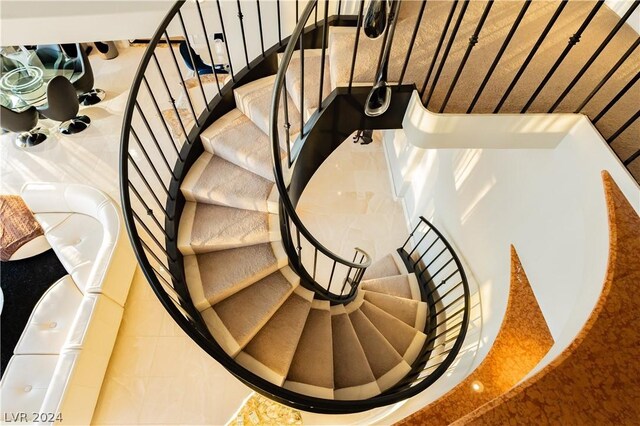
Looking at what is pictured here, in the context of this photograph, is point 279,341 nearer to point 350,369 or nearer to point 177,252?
point 350,369

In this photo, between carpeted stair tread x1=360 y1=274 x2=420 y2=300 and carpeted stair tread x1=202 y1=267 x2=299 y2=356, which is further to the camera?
carpeted stair tread x1=360 y1=274 x2=420 y2=300

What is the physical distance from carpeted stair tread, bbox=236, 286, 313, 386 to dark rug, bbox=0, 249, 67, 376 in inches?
105

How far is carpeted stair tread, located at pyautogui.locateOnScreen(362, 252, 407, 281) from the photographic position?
4543 millimetres

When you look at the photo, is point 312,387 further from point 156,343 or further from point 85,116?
point 85,116

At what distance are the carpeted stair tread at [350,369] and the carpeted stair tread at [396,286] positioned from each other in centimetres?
96

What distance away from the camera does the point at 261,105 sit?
287cm

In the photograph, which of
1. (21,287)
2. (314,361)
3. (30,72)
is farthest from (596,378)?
(30,72)

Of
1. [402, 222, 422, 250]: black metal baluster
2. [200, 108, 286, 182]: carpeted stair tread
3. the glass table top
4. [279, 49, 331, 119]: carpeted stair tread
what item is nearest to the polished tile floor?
[402, 222, 422, 250]: black metal baluster

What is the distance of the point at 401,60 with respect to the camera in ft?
7.78

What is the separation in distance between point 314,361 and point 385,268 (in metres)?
2.00

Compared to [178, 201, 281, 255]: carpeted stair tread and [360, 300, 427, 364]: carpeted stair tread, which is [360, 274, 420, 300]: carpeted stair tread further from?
[178, 201, 281, 255]: carpeted stair tread

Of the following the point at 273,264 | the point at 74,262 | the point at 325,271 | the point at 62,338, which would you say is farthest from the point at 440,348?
the point at 74,262

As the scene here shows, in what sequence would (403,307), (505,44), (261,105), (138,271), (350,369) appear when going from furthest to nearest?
(403,307) < (138,271) < (350,369) < (261,105) < (505,44)

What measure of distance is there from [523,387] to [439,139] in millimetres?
1327
